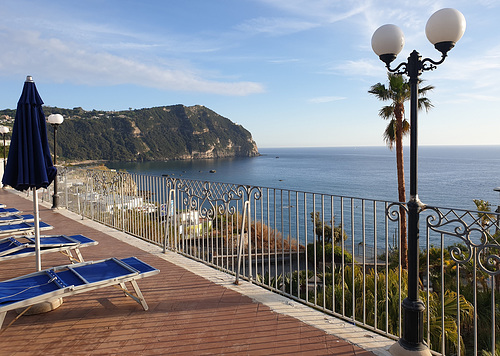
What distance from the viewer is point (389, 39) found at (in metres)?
3.06

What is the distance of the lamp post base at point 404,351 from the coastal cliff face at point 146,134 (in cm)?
7856

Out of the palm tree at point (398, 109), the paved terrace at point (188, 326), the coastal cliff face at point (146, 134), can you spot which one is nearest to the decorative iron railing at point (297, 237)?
the paved terrace at point (188, 326)

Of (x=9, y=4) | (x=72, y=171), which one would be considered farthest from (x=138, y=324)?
(x=9, y=4)

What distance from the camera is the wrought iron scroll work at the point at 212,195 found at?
443cm

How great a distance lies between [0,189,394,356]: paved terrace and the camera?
2.86 meters

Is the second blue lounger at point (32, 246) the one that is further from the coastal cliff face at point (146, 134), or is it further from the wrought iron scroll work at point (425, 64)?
the coastal cliff face at point (146, 134)

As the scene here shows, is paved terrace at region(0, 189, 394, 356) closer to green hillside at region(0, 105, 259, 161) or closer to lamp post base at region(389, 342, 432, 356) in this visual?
lamp post base at region(389, 342, 432, 356)

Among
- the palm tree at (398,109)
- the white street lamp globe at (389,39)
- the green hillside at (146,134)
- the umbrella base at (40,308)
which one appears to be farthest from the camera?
the green hillside at (146,134)

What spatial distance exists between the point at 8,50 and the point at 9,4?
7.44m

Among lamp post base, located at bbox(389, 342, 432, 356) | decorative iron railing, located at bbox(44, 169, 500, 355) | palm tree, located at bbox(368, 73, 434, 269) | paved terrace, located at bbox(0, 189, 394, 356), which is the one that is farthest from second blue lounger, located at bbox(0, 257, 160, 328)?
palm tree, located at bbox(368, 73, 434, 269)

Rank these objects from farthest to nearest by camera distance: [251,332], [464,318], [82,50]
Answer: [82,50] → [464,318] → [251,332]

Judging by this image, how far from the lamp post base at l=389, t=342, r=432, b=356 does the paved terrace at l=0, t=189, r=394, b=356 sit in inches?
3.1

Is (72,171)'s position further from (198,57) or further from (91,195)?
(198,57)

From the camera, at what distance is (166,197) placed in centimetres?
579
